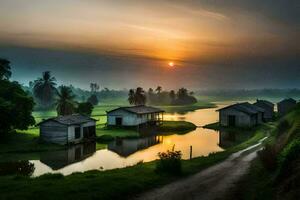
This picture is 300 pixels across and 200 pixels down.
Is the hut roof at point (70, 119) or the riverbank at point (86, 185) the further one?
the hut roof at point (70, 119)

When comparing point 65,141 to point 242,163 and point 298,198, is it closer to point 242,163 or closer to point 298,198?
point 242,163

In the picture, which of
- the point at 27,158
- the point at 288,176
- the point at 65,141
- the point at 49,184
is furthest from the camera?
the point at 65,141

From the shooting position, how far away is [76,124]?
6047 cm

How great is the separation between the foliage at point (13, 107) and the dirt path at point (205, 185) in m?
35.4

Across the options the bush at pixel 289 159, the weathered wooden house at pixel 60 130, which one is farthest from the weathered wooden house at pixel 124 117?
the bush at pixel 289 159

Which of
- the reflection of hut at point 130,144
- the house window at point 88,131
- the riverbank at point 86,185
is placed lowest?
the reflection of hut at point 130,144

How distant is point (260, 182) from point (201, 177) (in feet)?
14.8

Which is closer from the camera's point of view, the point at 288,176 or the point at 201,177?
the point at 288,176

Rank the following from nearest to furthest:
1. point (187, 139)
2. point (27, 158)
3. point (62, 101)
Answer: point (27, 158) → point (187, 139) → point (62, 101)

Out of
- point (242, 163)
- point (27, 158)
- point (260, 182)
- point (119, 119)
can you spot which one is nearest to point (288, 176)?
point (260, 182)

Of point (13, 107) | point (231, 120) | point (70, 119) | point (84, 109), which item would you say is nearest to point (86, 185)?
point (13, 107)

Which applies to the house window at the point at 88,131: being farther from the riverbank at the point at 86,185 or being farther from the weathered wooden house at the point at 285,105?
the weathered wooden house at the point at 285,105

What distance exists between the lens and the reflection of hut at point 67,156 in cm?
4398

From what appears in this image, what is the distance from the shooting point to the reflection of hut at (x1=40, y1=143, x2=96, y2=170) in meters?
44.0
